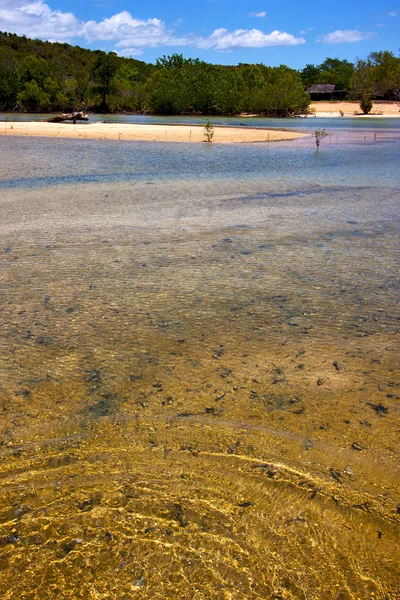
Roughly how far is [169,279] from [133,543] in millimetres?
3453

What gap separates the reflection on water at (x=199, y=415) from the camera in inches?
81.6

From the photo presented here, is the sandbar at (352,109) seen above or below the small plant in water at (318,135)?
above

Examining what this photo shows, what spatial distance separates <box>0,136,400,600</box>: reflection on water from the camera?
2.07 metres

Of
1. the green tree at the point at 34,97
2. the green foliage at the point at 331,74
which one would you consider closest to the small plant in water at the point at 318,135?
the green tree at the point at 34,97

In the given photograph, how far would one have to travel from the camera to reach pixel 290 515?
7.66 ft

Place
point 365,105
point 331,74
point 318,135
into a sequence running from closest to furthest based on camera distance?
point 318,135 → point 365,105 → point 331,74

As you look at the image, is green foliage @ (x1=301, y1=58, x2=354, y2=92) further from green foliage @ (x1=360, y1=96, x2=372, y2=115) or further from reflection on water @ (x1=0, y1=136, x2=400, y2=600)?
reflection on water @ (x1=0, y1=136, x2=400, y2=600)

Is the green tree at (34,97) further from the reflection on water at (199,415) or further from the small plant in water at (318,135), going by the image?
the reflection on water at (199,415)

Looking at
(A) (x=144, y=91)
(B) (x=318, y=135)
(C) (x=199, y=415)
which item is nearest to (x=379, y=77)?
(A) (x=144, y=91)

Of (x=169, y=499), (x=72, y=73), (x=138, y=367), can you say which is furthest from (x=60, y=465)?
(x=72, y=73)

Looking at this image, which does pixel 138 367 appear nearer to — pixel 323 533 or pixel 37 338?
pixel 37 338

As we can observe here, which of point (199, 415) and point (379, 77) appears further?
point (379, 77)

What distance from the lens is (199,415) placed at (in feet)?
9.96

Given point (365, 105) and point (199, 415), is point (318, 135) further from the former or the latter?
point (365, 105)
